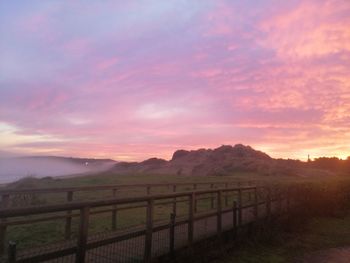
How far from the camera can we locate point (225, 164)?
8919cm

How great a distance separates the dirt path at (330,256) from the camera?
980cm

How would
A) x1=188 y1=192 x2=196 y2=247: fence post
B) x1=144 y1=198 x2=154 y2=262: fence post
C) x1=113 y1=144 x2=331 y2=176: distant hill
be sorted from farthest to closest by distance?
x1=113 y1=144 x2=331 y2=176: distant hill → x1=188 y1=192 x2=196 y2=247: fence post → x1=144 y1=198 x2=154 y2=262: fence post

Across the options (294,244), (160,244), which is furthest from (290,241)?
(160,244)

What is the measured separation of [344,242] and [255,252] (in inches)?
141

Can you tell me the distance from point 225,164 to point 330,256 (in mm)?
79281

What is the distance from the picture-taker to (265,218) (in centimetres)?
1278

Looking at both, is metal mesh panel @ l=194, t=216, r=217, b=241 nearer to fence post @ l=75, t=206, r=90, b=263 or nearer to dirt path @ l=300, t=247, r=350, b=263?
dirt path @ l=300, t=247, r=350, b=263

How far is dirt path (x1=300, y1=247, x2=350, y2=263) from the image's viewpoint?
980 cm

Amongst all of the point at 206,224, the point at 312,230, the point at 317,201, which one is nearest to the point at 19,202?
the point at 206,224

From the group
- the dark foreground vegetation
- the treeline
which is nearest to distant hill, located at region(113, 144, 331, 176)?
the treeline

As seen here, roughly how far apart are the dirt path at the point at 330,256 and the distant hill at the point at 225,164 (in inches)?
2247

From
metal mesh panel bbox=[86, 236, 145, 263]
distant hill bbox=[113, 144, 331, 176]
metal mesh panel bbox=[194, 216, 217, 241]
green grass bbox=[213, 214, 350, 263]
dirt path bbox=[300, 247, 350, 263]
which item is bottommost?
dirt path bbox=[300, 247, 350, 263]

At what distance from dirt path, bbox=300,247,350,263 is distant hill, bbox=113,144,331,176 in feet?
187

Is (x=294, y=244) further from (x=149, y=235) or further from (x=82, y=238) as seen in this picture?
(x=82, y=238)
